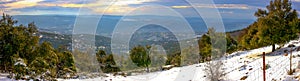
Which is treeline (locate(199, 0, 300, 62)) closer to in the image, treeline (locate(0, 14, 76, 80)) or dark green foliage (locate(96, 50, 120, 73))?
treeline (locate(0, 14, 76, 80))

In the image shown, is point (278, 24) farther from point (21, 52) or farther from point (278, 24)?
point (21, 52)

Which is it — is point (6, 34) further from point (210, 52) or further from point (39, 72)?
point (210, 52)

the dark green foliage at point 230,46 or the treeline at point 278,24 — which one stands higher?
the treeline at point 278,24

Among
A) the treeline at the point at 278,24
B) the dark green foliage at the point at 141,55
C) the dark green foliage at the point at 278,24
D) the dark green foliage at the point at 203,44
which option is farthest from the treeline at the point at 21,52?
the dark green foliage at the point at 203,44

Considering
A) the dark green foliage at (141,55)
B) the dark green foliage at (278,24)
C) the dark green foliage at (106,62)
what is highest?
the dark green foliage at (278,24)

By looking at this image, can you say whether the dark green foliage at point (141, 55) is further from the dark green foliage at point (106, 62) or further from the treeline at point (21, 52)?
the treeline at point (21, 52)

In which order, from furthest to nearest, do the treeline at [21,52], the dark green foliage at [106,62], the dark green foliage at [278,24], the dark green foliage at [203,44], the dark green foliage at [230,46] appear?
the dark green foliage at [230,46], the dark green foliage at [106,62], the dark green foliage at [203,44], the dark green foliage at [278,24], the treeline at [21,52]

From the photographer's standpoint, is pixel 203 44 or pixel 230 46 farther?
pixel 230 46

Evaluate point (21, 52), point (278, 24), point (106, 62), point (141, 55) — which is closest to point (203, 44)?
point (141, 55)
